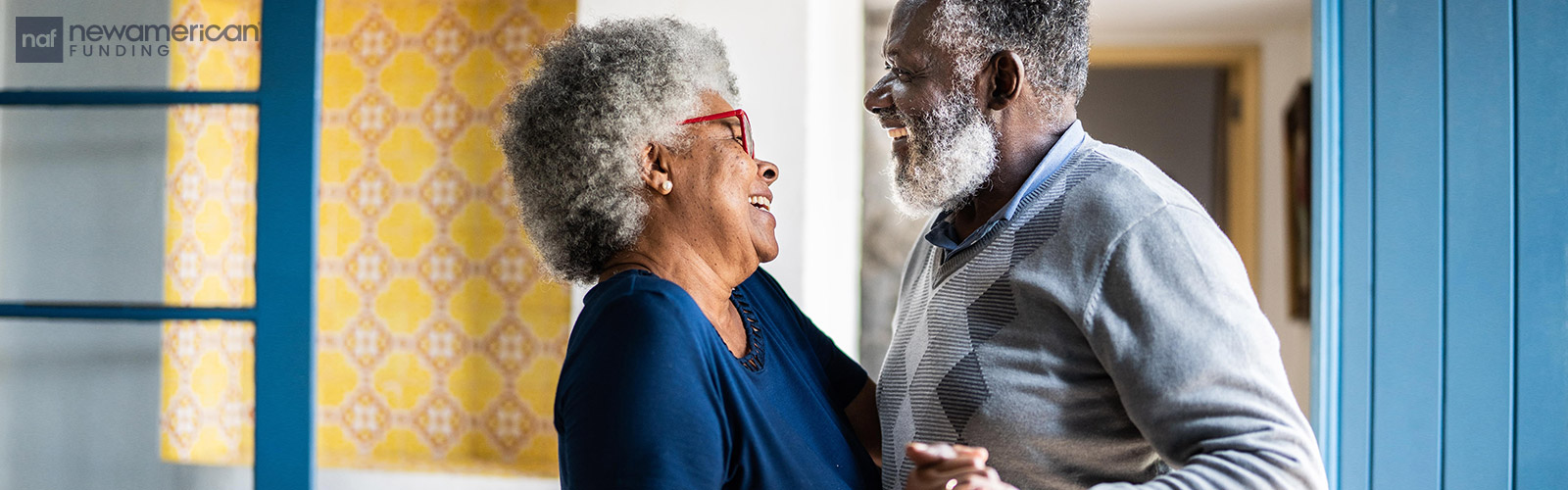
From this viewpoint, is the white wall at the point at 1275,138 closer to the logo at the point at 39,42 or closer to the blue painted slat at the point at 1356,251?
the blue painted slat at the point at 1356,251

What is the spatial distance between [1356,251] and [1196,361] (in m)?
1.24

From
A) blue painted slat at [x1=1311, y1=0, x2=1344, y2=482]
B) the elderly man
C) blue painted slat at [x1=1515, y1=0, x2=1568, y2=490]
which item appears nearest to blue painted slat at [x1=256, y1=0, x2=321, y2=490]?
the elderly man

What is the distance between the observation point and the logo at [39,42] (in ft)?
6.13

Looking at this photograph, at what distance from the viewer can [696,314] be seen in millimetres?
1126

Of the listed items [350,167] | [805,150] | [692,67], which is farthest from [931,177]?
[350,167]

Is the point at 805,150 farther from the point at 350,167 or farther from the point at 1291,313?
the point at 1291,313

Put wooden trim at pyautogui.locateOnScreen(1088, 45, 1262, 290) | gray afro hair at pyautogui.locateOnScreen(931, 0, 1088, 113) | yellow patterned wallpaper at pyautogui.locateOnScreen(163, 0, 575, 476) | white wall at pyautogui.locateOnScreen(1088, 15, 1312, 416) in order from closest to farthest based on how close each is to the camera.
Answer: gray afro hair at pyautogui.locateOnScreen(931, 0, 1088, 113)
yellow patterned wallpaper at pyautogui.locateOnScreen(163, 0, 575, 476)
white wall at pyautogui.locateOnScreen(1088, 15, 1312, 416)
wooden trim at pyautogui.locateOnScreen(1088, 45, 1262, 290)

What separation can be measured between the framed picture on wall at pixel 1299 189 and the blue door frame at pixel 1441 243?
6.45 feet

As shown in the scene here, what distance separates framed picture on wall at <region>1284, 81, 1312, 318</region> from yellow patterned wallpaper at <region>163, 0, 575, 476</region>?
2774 mm

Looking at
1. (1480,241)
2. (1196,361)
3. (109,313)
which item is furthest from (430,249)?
(1480,241)

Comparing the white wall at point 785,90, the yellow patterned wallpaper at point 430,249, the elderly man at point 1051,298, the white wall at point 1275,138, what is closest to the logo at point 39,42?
the white wall at point 785,90

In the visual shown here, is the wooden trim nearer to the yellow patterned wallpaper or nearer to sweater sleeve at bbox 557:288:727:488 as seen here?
the yellow patterned wallpaper

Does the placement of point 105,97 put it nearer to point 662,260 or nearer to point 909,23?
point 662,260

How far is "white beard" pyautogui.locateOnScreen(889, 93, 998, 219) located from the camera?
1.30 m
